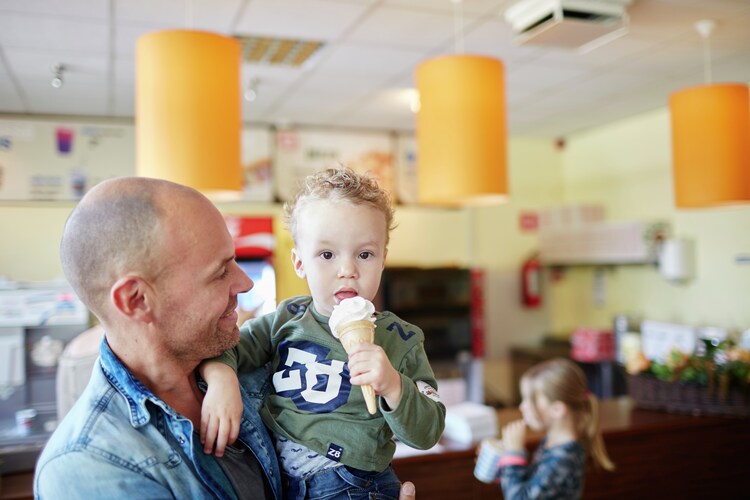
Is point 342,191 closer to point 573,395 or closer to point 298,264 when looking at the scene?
point 298,264

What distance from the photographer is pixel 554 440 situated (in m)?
2.75

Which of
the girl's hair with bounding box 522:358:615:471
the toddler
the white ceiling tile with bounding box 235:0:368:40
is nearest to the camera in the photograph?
the toddler

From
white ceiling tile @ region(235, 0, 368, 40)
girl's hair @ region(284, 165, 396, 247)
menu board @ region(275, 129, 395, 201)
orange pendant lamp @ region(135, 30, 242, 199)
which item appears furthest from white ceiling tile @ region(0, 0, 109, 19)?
menu board @ region(275, 129, 395, 201)

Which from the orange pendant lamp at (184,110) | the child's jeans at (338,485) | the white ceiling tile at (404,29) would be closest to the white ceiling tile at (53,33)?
the orange pendant lamp at (184,110)

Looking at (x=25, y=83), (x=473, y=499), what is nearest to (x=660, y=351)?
(x=473, y=499)

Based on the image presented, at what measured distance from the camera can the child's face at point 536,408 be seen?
2.82 meters

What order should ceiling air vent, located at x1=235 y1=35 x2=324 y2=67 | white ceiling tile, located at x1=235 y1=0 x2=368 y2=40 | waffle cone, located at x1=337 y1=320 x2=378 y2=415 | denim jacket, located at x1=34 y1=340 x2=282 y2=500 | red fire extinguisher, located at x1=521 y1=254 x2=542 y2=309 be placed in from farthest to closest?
red fire extinguisher, located at x1=521 y1=254 x2=542 y2=309 < ceiling air vent, located at x1=235 y1=35 x2=324 y2=67 < white ceiling tile, located at x1=235 y1=0 x2=368 y2=40 < waffle cone, located at x1=337 y1=320 x2=378 y2=415 < denim jacket, located at x1=34 y1=340 x2=282 y2=500

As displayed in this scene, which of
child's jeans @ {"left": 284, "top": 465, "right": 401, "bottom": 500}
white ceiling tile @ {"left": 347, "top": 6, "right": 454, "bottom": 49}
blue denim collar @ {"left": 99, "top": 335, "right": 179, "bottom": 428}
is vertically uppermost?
white ceiling tile @ {"left": 347, "top": 6, "right": 454, "bottom": 49}

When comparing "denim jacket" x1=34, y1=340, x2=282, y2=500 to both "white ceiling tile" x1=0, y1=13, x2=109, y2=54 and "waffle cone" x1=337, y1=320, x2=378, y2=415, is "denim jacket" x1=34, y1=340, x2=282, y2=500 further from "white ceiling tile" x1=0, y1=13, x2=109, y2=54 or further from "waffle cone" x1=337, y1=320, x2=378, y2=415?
"white ceiling tile" x1=0, y1=13, x2=109, y2=54

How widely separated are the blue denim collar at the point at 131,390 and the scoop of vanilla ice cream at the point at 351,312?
32cm

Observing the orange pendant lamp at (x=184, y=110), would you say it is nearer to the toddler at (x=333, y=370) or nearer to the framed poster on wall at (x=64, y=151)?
the toddler at (x=333, y=370)

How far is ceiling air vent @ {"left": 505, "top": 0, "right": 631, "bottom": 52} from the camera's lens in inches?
131

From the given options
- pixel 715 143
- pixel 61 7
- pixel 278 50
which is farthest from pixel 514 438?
pixel 61 7

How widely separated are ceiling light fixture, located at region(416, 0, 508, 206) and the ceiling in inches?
20.8
